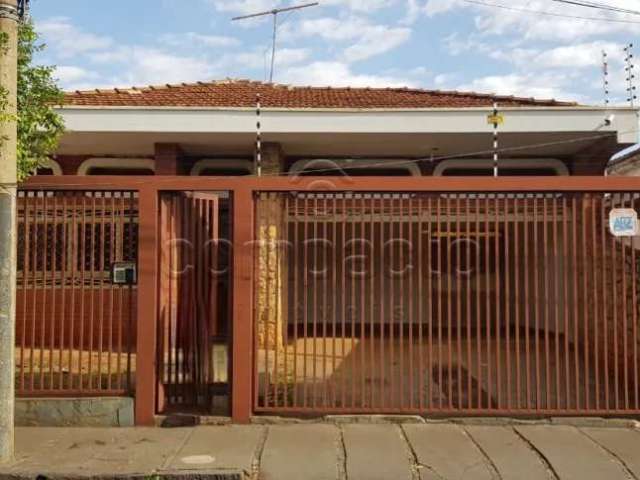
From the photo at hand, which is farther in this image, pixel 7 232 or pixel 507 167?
pixel 507 167

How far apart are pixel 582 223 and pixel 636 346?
1.26m

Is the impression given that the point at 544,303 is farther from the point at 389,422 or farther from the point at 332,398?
the point at 332,398

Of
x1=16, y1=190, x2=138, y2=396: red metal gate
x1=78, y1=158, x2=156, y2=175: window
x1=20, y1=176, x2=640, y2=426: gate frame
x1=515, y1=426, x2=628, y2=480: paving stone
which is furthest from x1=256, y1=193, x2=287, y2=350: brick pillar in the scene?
x1=78, y1=158, x2=156, y2=175: window

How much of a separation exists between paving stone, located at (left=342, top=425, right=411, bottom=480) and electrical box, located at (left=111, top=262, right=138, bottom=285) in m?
2.45

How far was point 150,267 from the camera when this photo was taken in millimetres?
5562

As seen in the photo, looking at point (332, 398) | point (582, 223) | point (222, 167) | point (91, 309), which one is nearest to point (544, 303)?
point (582, 223)

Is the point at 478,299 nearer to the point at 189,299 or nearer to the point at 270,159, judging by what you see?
the point at 189,299

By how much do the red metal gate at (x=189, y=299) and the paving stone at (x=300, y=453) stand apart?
0.96 m

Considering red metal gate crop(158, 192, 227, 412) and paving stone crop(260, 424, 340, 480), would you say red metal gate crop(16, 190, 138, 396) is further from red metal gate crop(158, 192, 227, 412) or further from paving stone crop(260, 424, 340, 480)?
paving stone crop(260, 424, 340, 480)

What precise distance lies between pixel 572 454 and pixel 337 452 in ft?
6.26

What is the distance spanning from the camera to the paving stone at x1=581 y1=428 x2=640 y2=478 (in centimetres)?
464

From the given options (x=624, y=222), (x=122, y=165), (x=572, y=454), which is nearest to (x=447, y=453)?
(x=572, y=454)

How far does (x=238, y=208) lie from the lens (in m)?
5.61

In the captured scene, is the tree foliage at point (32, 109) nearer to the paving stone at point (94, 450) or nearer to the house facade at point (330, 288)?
the house facade at point (330, 288)
